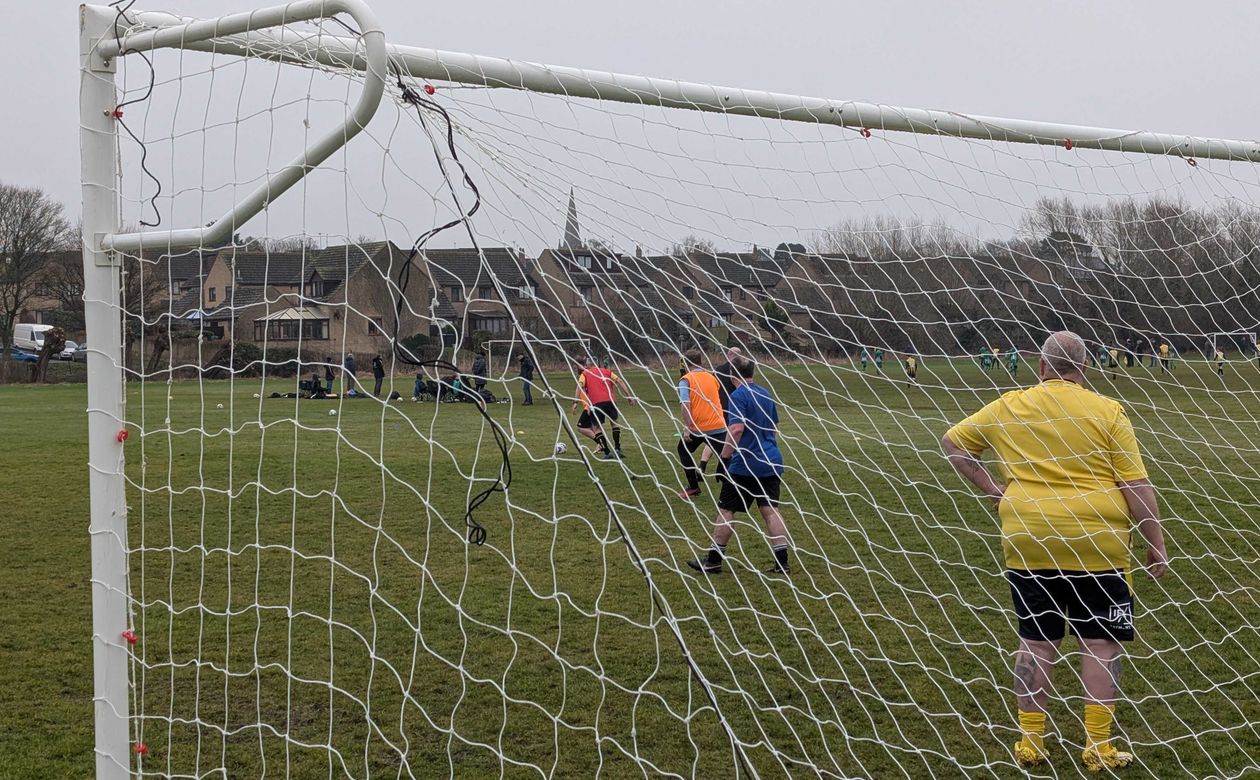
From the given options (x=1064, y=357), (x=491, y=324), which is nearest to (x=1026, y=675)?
(x=1064, y=357)

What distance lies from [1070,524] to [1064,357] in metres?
0.59

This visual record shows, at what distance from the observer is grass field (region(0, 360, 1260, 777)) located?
4.17 m

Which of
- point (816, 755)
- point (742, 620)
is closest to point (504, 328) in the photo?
point (816, 755)

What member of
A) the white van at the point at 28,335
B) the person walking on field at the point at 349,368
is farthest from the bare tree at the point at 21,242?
the person walking on field at the point at 349,368

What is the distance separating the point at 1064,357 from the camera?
3.95 metres

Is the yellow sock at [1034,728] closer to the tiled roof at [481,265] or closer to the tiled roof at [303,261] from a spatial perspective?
the tiled roof at [481,265]

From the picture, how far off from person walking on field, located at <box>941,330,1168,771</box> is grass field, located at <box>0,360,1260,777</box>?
23 cm

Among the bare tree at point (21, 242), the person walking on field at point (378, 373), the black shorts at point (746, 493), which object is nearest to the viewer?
the black shorts at point (746, 493)

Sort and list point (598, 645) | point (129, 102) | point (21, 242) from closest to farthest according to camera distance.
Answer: point (129, 102), point (598, 645), point (21, 242)

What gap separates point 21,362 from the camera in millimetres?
40125

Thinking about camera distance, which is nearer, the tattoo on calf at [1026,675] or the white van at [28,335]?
the tattoo on calf at [1026,675]

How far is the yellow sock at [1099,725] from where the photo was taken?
3.98 m

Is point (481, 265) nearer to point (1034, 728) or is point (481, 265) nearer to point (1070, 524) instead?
point (1070, 524)

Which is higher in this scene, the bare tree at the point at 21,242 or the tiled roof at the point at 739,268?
the bare tree at the point at 21,242
